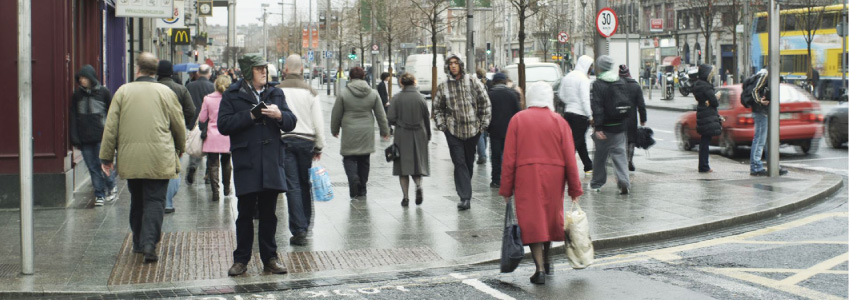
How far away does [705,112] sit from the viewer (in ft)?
51.7

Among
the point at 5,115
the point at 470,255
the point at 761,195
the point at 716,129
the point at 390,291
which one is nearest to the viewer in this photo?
the point at 390,291

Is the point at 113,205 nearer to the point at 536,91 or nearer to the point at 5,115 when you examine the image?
the point at 5,115

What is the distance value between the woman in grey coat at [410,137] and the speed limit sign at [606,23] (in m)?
5.22

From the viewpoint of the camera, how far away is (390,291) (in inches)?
295

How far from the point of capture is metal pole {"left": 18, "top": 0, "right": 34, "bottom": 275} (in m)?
7.83

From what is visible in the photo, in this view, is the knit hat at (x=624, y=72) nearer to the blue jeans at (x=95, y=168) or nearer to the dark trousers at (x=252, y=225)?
the blue jeans at (x=95, y=168)

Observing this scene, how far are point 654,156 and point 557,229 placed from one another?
12.0m

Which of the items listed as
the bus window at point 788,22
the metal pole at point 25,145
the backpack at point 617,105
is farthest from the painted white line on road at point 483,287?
the bus window at point 788,22

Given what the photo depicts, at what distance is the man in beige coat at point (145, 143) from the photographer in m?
8.67

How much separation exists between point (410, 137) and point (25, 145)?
16.8ft

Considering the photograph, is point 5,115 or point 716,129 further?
point 716,129

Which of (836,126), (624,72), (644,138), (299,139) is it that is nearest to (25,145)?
(299,139)

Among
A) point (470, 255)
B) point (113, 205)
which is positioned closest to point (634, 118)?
point (470, 255)

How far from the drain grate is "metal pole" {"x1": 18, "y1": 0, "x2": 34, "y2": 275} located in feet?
0.32
